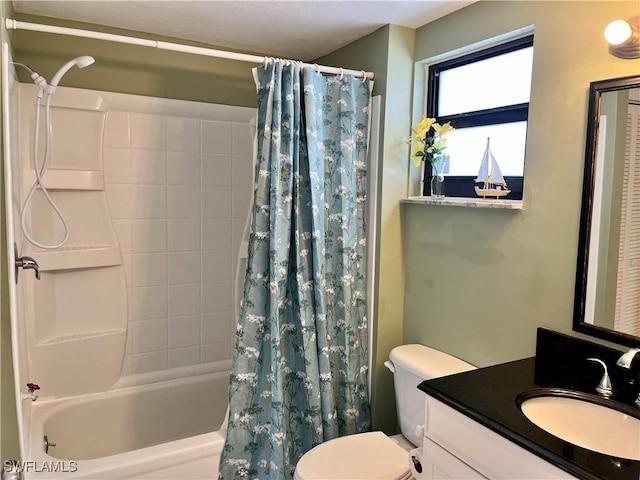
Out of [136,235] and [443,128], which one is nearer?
[443,128]

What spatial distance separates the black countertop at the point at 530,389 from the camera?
109 centimetres

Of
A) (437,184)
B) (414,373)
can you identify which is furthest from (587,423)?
(437,184)

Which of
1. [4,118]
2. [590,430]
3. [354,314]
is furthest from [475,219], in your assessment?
[4,118]

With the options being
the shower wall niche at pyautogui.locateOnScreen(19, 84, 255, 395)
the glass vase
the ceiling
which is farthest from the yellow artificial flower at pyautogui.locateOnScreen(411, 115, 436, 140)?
the shower wall niche at pyautogui.locateOnScreen(19, 84, 255, 395)

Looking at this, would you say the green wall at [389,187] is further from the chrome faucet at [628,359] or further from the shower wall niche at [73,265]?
the shower wall niche at [73,265]

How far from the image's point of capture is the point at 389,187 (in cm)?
231

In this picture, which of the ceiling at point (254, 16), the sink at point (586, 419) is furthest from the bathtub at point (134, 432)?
the ceiling at point (254, 16)

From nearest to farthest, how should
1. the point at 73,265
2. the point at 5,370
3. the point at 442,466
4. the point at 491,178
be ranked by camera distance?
the point at 442,466 < the point at 5,370 < the point at 491,178 < the point at 73,265

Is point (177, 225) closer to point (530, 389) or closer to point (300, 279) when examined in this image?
point (300, 279)

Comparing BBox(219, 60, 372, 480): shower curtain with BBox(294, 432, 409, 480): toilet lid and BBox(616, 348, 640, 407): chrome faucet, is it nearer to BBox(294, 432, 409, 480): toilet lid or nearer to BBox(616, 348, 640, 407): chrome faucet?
BBox(294, 432, 409, 480): toilet lid

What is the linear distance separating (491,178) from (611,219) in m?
0.51

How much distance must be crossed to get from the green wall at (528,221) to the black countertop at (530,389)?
0.49 feet

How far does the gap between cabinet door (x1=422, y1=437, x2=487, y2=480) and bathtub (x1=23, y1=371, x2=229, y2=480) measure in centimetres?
96

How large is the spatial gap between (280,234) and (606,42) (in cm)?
132
